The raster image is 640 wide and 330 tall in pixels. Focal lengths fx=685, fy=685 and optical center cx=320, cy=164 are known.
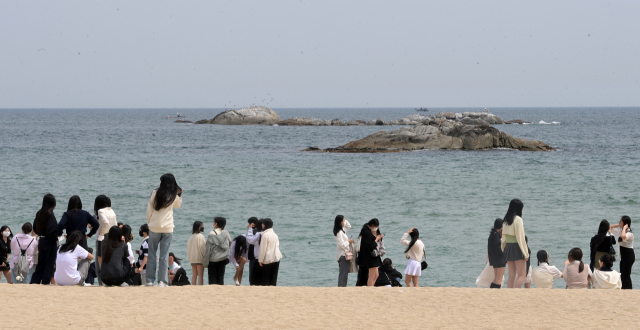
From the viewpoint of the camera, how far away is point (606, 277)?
10805mm

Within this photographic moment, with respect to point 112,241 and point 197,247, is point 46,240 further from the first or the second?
point 197,247

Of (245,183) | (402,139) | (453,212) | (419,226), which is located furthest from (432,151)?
(419,226)

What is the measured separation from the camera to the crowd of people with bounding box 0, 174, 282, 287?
9.88 m

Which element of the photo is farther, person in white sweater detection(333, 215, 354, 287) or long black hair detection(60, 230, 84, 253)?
person in white sweater detection(333, 215, 354, 287)

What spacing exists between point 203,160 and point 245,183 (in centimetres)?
1643

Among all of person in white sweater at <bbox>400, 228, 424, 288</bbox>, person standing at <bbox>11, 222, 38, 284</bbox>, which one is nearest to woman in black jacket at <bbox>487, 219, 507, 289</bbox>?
person in white sweater at <bbox>400, 228, 424, 288</bbox>

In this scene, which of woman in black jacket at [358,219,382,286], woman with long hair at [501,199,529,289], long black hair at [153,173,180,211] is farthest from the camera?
woman in black jacket at [358,219,382,286]

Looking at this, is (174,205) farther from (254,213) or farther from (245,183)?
(245,183)

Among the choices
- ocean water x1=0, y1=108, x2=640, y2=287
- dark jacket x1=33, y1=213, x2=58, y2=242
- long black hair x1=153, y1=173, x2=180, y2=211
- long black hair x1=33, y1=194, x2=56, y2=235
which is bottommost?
ocean water x1=0, y1=108, x2=640, y2=287

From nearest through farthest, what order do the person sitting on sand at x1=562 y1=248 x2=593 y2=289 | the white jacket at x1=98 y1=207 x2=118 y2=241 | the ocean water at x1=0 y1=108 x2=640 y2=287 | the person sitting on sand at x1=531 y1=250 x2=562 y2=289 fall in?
the white jacket at x1=98 y1=207 x2=118 y2=241
the person sitting on sand at x1=562 y1=248 x2=593 y2=289
the person sitting on sand at x1=531 y1=250 x2=562 y2=289
the ocean water at x1=0 y1=108 x2=640 y2=287

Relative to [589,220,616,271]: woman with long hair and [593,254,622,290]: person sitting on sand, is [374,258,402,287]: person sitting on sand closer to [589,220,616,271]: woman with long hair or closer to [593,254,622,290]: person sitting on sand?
[593,254,622,290]: person sitting on sand

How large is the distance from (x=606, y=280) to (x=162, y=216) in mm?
6920

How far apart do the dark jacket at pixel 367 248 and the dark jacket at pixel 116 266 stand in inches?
146

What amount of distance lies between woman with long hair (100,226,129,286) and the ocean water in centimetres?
608
